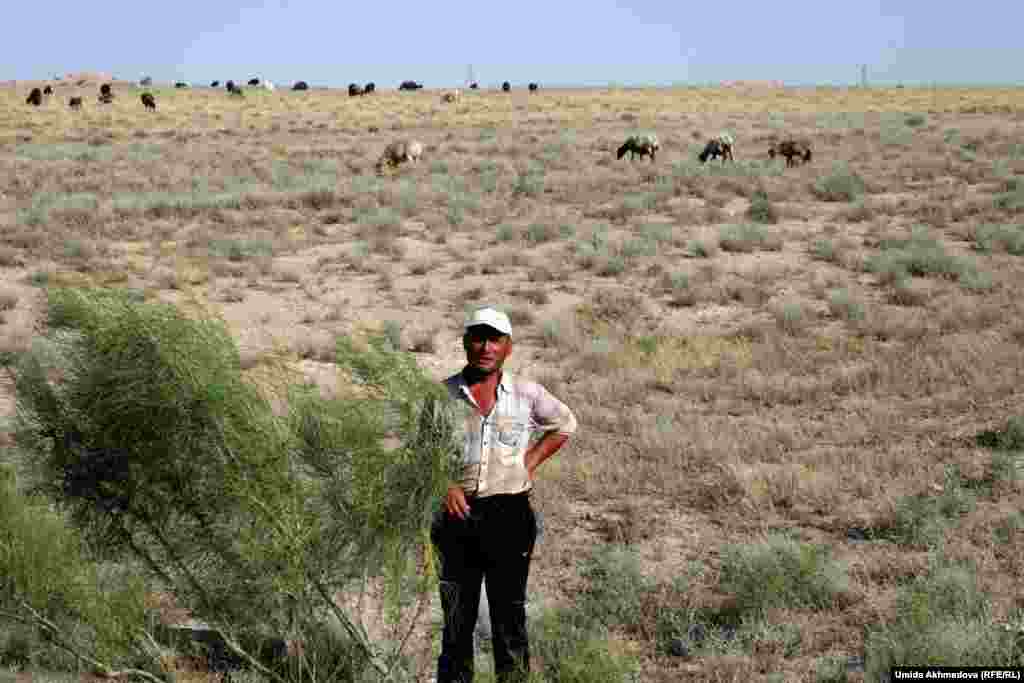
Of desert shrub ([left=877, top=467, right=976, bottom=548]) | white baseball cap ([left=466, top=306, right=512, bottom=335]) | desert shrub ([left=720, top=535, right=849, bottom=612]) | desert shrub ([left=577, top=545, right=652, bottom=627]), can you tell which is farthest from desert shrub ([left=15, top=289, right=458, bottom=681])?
desert shrub ([left=877, top=467, right=976, bottom=548])

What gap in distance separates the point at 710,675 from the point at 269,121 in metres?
46.5

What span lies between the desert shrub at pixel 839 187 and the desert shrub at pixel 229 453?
66.7 ft

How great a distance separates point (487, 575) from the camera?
156 inches

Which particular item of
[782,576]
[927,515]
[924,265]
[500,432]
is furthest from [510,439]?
[924,265]

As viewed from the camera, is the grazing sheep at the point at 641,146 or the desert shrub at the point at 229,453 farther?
the grazing sheep at the point at 641,146

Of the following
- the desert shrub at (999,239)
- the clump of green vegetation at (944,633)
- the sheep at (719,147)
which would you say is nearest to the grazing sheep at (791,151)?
the sheep at (719,147)

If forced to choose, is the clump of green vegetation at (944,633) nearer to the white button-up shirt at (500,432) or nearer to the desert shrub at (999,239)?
the white button-up shirt at (500,432)

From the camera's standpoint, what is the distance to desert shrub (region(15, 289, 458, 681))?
11.0 ft

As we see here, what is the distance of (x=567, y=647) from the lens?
4.59 m

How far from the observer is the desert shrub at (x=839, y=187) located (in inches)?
882

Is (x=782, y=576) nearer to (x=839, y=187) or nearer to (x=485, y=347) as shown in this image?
(x=485, y=347)

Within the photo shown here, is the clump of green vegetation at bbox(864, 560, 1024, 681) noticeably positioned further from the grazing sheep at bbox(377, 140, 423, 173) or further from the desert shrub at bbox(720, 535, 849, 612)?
the grazing sheep at bbox(377, 140, 423, 173)

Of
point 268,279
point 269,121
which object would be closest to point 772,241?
point 268,279

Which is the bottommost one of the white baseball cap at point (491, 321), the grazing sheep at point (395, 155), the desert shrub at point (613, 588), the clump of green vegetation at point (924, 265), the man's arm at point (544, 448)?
the desert shrub at point (613, 588)
